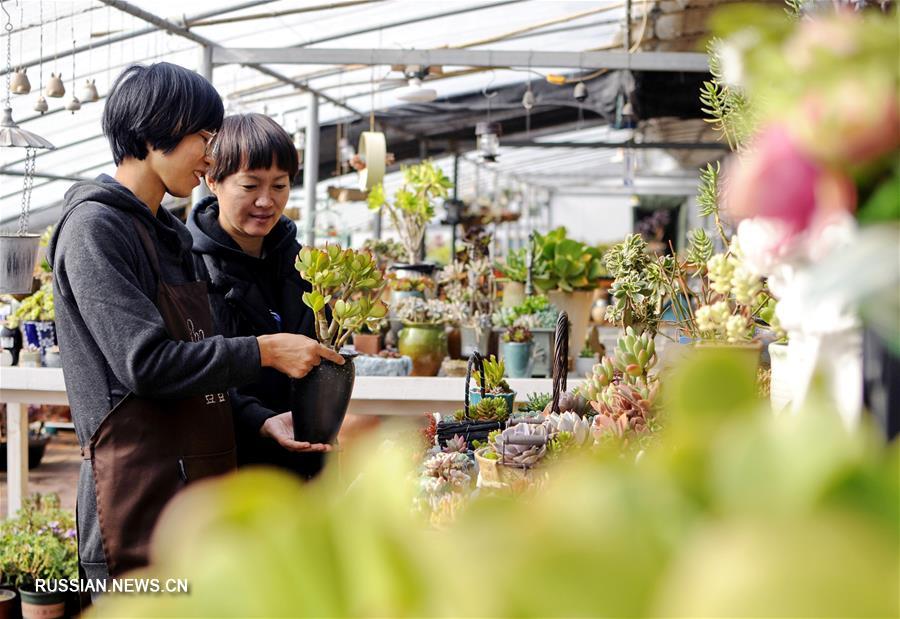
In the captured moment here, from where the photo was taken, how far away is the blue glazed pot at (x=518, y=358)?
3660 millimetres

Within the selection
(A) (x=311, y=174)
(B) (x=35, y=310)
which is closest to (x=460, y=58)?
(A) (x=311, y=174)

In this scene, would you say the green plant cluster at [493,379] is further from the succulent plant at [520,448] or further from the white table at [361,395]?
→ the white table at [361,395]

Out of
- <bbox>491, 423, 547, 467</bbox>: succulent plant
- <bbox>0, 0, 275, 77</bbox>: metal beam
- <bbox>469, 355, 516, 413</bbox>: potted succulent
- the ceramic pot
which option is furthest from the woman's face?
<bbox>0, 0, 275, 77</bbox>: metal beam

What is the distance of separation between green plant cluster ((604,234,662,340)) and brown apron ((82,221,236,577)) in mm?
789

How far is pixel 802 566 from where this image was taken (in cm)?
25

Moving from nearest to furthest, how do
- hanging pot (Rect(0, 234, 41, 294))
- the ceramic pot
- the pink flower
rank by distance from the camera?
the pink flower → the ceramic pot → hanging pot (Rect(0, 234, 41, 294))

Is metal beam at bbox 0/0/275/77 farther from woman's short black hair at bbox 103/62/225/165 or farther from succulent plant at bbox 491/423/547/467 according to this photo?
succulent plant at bbox 491/423/547/467

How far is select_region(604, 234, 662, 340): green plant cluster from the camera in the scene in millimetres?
1833

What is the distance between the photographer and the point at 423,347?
369 centimetres

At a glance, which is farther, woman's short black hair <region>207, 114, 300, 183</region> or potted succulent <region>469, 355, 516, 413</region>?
potted succulent <region>469, 355, 516, 413</region>

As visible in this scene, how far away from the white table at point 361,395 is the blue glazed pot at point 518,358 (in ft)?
0.37

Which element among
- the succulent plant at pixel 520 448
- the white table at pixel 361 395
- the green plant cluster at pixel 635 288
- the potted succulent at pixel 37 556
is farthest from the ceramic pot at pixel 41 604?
the succulent plant at pixel 520 448

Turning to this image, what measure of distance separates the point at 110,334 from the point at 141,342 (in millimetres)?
53

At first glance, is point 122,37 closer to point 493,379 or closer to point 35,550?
point 35,550
